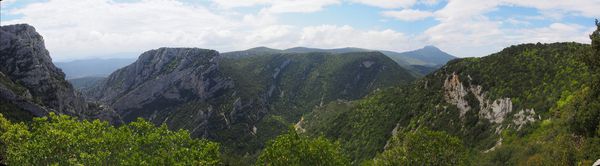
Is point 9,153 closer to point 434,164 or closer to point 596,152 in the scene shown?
point 434,164

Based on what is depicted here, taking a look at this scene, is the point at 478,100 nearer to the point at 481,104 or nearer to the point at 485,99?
the point at 481,104

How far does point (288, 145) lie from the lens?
43438mm

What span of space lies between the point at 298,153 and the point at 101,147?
17.4m

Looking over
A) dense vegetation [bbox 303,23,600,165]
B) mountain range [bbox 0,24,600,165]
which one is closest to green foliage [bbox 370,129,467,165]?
mountain range [bbox 0,24,600,165]

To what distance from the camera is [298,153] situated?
4344 cm

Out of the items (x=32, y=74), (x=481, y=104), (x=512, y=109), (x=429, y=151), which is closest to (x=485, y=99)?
(x=481, y=104)

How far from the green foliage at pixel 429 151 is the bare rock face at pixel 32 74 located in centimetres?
12151

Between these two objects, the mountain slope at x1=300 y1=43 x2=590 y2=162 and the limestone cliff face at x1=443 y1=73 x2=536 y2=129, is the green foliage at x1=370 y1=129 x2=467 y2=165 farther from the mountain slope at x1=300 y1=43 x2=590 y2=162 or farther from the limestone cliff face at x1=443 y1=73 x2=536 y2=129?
the limestone cliff face at x1=443 y1=73 x2=536 y2=129

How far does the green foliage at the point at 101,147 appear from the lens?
118 feet

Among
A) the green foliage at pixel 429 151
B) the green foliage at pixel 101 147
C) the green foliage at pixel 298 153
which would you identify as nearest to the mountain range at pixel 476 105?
the green foliage at pixel 429 151

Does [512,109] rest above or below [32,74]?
below

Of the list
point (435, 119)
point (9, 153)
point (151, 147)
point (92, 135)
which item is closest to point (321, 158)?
point (151, 147)

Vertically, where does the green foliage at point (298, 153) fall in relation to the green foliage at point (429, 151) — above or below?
above

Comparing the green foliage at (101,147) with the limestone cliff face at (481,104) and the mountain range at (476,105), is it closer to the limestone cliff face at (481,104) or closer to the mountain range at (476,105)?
the mountain range at (476,105)
